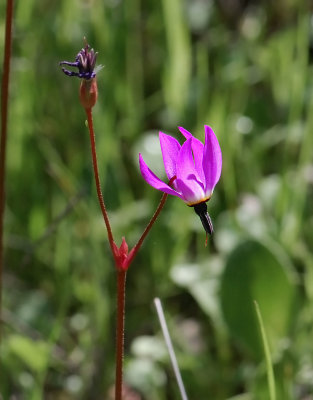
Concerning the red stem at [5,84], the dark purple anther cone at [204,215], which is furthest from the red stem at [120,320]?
the red stem at [5,84]

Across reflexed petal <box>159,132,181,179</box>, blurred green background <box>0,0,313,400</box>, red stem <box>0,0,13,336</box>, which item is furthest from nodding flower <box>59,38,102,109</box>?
blurred green background <box>0,0,313,400</box>

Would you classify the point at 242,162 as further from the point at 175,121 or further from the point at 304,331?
the point at 304,331

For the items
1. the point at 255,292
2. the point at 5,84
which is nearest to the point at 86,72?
the point at 5,84

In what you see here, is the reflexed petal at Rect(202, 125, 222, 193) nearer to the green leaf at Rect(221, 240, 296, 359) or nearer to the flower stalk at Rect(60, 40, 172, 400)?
the flower stalk at Rect(60, 40, 172, 400)

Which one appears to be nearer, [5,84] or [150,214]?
[5,84]

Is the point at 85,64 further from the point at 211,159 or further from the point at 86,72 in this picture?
the point at 211,159

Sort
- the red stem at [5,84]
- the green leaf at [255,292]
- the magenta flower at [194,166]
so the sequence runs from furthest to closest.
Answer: the green leaf at [255,292], the red stem at [5,84], the magenta flower at [194,166]

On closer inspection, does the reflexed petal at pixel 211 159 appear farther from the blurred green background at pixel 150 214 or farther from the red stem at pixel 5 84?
the blurred green background at pixel 150 214
